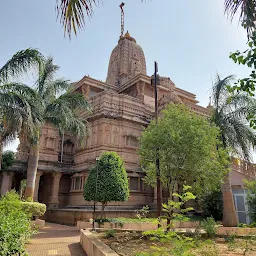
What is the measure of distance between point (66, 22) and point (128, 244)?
7109 millimetres

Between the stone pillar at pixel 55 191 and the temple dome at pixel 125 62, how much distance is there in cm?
1776

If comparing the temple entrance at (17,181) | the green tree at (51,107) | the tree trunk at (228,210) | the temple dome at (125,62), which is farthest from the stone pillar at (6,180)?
the temple dome at (125,62)

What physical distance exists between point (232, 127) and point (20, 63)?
12.8 m

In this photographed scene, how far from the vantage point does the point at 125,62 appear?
1535 inches

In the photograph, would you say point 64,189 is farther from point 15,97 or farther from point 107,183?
point 15,97

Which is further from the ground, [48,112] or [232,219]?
[48,112]

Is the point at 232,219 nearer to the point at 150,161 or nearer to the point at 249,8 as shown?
the point at 150,161

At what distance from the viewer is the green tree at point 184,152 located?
1255cm

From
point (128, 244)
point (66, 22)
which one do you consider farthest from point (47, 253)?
point (66, 22)

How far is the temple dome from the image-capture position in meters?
38.0

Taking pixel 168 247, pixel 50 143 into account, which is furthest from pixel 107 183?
pixel 50 143

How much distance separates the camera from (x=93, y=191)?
16.8 metres

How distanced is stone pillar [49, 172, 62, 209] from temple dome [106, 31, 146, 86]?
58.3 ft

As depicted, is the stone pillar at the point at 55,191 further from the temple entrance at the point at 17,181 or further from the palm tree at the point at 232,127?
the palm tree at the point at 232,127
